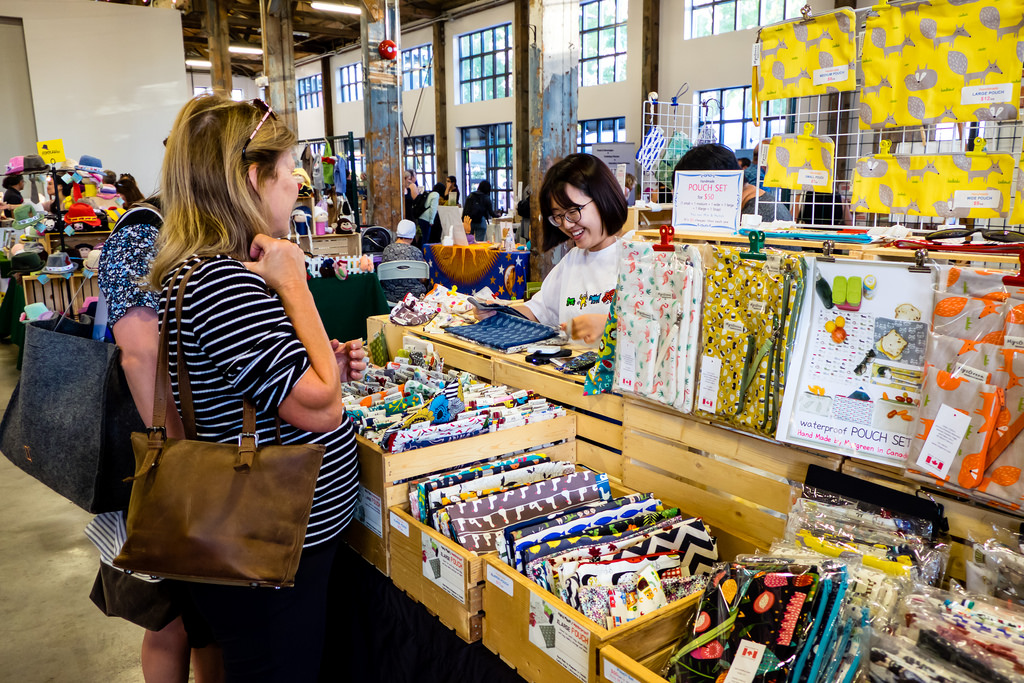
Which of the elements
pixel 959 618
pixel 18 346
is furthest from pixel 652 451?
pixel 18 346

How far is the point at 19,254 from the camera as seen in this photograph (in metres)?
6.62

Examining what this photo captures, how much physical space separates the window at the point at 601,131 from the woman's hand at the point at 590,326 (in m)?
12.0

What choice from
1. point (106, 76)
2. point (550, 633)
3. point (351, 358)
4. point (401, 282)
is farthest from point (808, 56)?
point (106, 76)

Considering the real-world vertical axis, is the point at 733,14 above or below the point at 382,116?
above

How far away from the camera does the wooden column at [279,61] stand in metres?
10.9

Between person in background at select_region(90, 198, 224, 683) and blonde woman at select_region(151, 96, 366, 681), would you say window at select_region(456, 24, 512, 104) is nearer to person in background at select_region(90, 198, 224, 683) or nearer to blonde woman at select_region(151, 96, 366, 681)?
person in background at select_region(90, 198, 224, 683)

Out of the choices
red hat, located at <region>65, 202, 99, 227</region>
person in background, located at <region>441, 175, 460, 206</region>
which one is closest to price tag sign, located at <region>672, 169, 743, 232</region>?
red hat, located at <region>65, 202, 99, 227</region>

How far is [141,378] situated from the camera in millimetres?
1691

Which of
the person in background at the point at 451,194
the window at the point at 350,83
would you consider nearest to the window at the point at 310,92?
the window at the point at 350,83

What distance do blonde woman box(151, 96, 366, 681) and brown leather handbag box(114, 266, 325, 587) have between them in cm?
6

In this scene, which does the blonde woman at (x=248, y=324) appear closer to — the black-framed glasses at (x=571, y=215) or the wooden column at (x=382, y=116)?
the black-framed glasses at (x=571, y=215)

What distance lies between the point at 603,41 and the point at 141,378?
45.7 feet

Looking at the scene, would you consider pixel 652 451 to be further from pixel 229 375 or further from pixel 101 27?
pixel 101 27

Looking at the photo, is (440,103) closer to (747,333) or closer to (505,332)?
(505,332)
